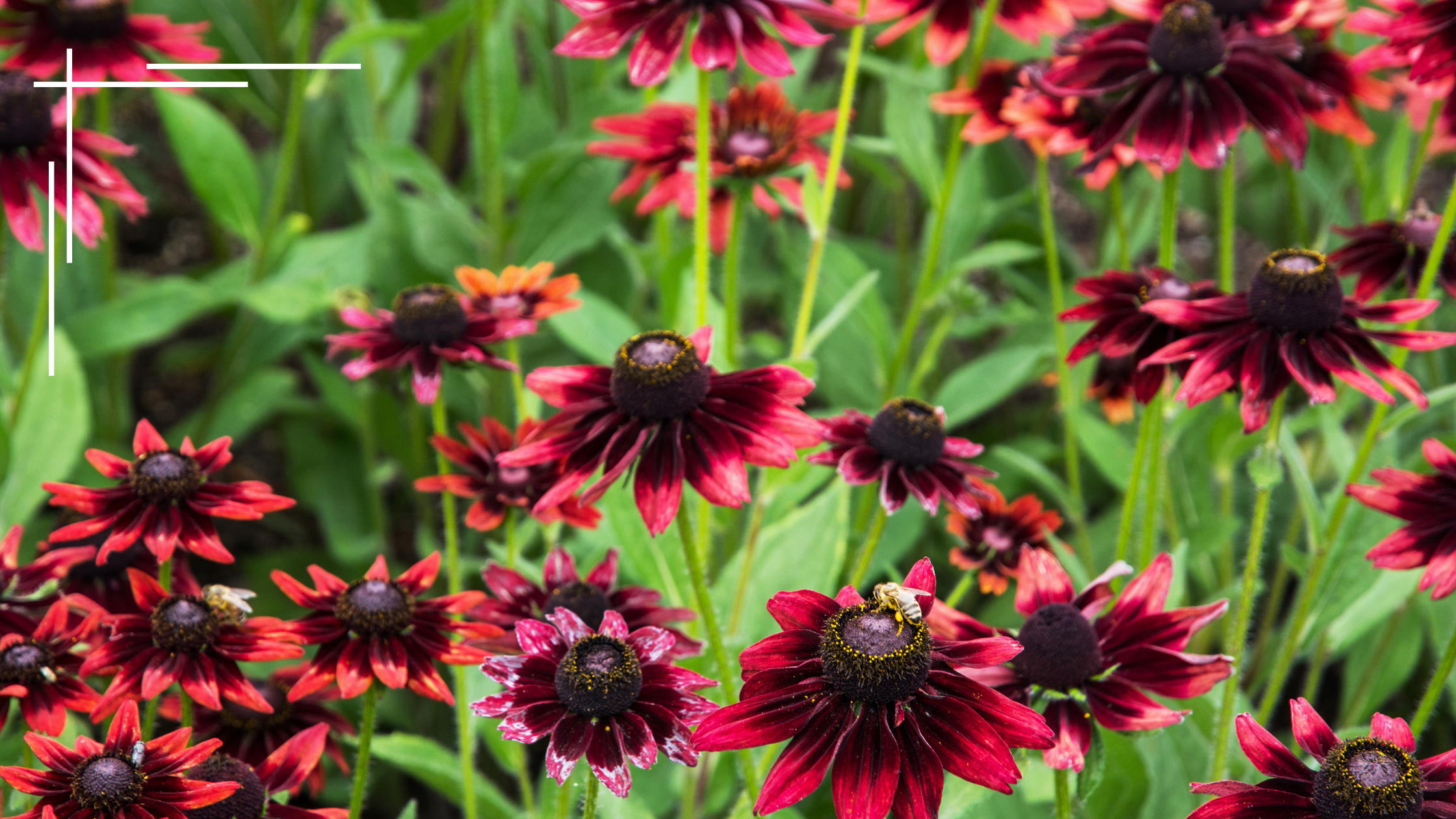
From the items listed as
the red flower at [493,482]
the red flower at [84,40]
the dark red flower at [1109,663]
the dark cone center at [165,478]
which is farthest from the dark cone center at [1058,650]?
the red flower at [84,40]

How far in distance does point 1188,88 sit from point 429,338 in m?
0.79

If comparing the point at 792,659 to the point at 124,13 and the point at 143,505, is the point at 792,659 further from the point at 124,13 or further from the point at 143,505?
the point at 124,13

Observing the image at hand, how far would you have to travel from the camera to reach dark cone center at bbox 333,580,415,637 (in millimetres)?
1046

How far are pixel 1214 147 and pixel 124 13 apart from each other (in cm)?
134

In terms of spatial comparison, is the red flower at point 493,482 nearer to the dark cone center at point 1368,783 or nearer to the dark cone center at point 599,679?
the dark cone center at point 599,679

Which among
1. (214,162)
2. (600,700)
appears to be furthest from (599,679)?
(214,162)

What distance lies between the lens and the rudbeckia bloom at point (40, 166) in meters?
1.36

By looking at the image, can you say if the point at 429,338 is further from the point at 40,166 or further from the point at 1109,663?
the point at 1109,663

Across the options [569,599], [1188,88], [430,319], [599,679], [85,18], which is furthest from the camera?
[85,18]

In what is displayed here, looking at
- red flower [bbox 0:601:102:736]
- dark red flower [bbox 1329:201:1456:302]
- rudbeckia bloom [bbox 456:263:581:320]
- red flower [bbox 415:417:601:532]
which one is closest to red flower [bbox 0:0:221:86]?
rudbeckia bloom [bbox 456:263:581:320]

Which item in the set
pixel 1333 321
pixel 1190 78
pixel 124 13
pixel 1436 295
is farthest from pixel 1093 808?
pixel 124 13

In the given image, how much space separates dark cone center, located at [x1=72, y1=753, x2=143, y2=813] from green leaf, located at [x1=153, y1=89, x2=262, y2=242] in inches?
55.1

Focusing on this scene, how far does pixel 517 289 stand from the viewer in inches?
55.3

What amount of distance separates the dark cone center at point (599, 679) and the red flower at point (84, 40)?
111 centimetres
